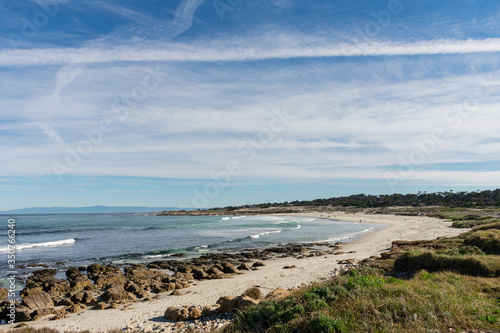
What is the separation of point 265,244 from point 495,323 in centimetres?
3114

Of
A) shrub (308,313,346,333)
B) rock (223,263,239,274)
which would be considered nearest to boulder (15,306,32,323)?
rock (223,263,239,274)

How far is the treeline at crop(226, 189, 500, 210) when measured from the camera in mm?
90375

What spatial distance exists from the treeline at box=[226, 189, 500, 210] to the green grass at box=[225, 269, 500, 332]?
87.3m

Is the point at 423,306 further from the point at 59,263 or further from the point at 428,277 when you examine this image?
the point at 59,263

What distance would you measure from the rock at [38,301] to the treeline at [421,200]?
91.0 m

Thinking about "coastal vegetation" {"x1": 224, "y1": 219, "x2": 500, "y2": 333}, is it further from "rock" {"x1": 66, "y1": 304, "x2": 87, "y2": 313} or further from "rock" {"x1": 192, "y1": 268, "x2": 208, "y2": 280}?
"rock" {"x1": 192, "y1": 268, "x2": 208, "y2": 280}

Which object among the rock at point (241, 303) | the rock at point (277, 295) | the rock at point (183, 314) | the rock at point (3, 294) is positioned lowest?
the rock at point (3, 294)

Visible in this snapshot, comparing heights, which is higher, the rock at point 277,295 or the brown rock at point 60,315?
the rock at point 277,295

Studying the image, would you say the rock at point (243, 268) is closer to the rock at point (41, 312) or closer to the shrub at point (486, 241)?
the rock at point (41, 312)

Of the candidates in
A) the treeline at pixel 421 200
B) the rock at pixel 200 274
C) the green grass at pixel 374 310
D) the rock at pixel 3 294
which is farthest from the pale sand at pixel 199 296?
the treeline at pixel 421 200

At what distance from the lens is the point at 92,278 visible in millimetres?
18891

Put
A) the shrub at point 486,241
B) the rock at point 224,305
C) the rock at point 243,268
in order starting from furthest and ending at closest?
the rock at point 243,268 < the shrub at point 486,241 < the rock at point 224,305

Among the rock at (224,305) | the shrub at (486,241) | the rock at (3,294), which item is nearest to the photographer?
the rock at (224,305)

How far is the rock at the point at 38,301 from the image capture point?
44.1ft
